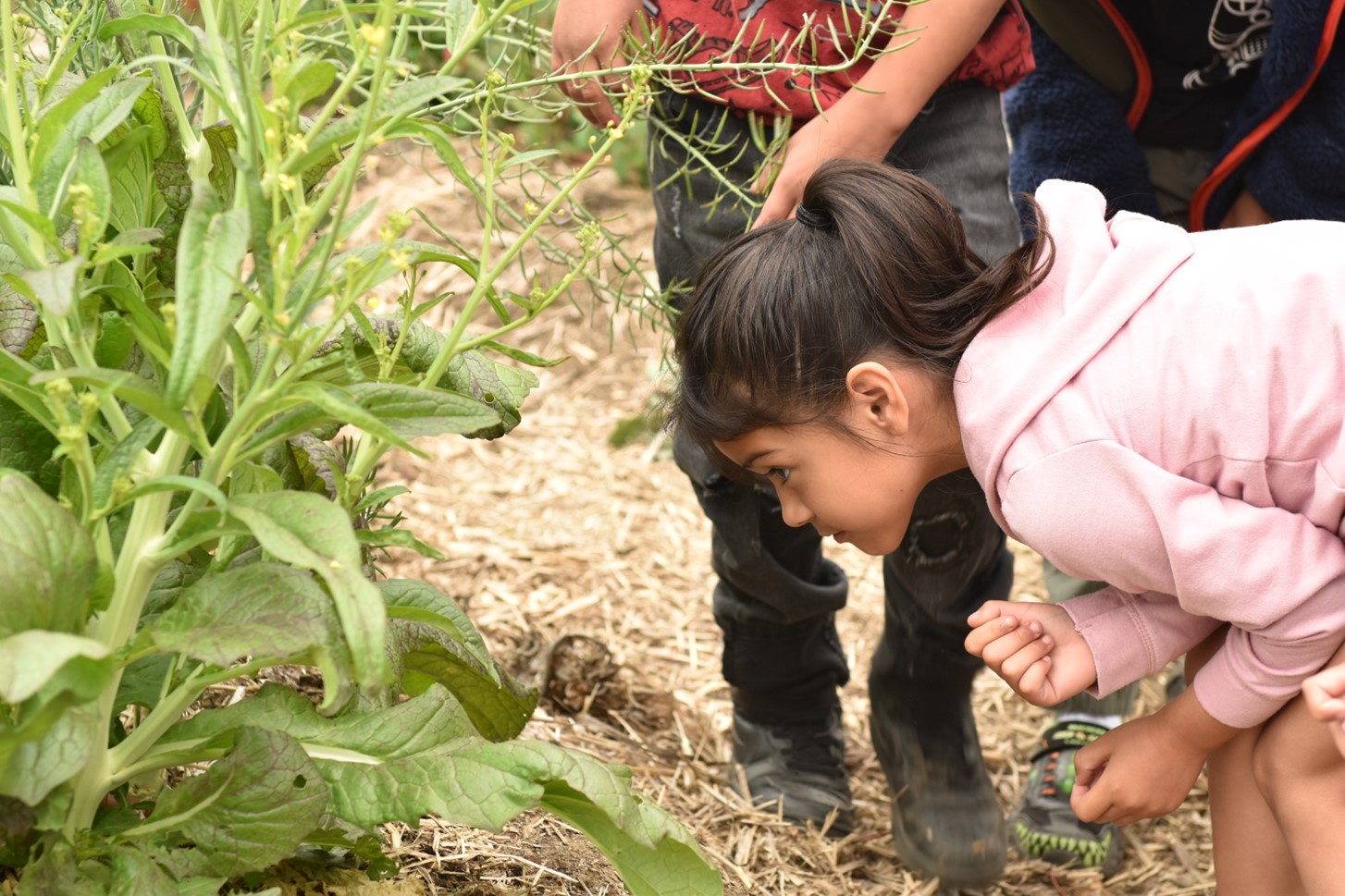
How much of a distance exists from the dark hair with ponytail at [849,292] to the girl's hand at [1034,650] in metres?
0.23

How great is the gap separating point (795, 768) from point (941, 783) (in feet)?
0.73

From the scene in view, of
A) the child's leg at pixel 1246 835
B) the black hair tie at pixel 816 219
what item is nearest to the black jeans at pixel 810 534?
the black hair tie at pixel 816 219

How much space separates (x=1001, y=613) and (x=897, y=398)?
0.24m

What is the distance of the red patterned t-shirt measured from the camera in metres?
1.42

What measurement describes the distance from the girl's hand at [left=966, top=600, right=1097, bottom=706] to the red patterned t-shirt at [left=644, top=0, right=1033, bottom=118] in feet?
1.82

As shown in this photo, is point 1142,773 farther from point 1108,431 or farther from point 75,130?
point 75,130

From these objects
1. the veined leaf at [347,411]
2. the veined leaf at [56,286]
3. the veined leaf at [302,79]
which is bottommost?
the veined leaf at [347,411]

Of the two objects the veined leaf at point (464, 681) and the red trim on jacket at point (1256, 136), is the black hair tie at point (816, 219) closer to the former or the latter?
the veined leaf at point (464, 681)

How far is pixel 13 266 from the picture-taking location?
1.08 m

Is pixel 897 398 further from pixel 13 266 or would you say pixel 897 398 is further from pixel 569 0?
pixel 13 266

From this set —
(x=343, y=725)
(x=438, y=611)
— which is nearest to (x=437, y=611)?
(x=438, y=611)

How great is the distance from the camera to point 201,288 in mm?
816

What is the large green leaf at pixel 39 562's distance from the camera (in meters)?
0.82

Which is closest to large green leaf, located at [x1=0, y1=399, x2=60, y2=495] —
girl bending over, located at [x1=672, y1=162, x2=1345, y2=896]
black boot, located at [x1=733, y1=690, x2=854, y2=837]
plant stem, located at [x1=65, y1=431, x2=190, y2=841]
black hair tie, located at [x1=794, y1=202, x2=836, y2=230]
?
plant stem, located at [x1=65, y1=431, x2=190, y2=841]
